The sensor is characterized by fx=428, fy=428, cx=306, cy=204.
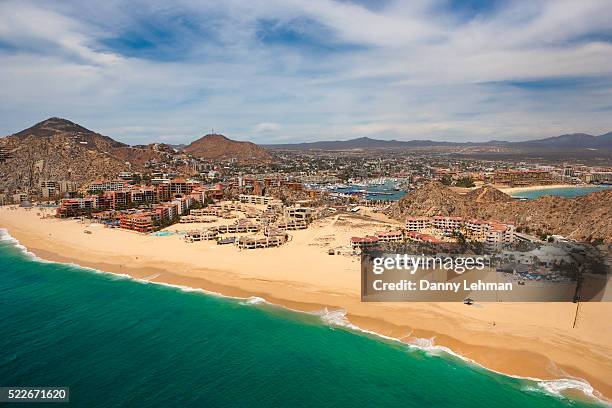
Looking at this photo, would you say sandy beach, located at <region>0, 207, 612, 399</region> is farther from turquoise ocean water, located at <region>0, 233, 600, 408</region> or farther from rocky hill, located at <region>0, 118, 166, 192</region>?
rocky hill, located at <region>0, 118, 166, 192</region>

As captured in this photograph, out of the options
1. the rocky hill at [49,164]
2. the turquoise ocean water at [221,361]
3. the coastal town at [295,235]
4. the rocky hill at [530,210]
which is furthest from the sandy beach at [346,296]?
the rocky hill at [49,164]

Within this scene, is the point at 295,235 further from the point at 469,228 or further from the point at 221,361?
the point at 221,361

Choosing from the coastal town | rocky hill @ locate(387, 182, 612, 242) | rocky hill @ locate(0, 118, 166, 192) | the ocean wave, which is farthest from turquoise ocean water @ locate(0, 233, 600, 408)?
rocky hill @ locate(0, 118, 166, 192)

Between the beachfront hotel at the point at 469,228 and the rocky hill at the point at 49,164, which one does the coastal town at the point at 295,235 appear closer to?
the beachfront hotel at the point at 469,228

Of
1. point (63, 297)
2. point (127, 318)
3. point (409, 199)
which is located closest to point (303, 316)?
point (127, 318)

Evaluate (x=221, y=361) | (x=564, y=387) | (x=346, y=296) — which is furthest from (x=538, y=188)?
(x=221, y=361)
